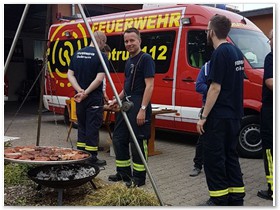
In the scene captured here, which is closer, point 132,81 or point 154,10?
point 132,81

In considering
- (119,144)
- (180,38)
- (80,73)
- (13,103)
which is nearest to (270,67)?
(119,144)

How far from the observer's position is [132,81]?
447cm

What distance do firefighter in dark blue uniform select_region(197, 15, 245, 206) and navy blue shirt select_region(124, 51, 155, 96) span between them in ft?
2.96

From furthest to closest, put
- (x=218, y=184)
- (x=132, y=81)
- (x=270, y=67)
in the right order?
(x=132, y=81) < (x=270, y=67) < (x=218, y=184)

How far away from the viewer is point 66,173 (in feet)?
13.6

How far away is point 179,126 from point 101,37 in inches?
107

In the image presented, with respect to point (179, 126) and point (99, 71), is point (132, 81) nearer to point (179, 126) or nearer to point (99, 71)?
point (99, 71)

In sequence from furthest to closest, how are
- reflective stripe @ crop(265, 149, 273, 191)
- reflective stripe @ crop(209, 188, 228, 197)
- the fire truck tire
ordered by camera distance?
the fire truck tire
reflective stripe @ crop(265, 149, 273, 191)
reflective stripe @ crop(209, 188, 228, 197)

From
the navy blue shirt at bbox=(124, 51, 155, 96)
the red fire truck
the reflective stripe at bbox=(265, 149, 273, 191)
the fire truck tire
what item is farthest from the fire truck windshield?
the navy blue shirt at bbox=(124, 51, 155, 96)

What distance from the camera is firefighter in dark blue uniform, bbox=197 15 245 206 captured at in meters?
3.52

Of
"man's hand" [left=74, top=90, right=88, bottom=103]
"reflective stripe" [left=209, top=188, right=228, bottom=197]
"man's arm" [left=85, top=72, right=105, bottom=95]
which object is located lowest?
"reflective stripe" [left=209, top=188, right=228, bottom=197]

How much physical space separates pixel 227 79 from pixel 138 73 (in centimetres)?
125

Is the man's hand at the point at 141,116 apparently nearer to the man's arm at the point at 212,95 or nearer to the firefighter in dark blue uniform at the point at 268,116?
the man's arm at the point at 212,95

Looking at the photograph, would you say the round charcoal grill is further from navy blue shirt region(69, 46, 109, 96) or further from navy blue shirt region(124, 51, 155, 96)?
navy blue shirt region(69, 46, 109, 96)
